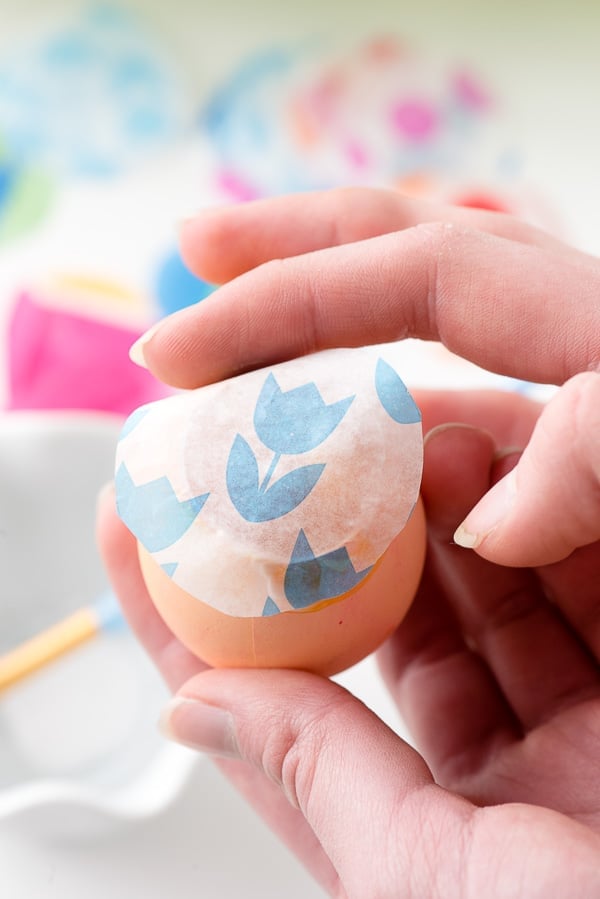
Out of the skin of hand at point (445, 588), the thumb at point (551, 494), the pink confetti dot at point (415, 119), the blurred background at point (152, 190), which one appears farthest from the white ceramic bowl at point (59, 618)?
the pink confetti dot at point (415, 119)

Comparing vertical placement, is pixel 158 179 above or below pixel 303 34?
below

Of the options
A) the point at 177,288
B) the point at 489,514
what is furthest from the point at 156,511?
the point at 177,288

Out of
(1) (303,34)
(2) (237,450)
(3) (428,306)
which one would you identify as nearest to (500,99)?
(1) (303,34)

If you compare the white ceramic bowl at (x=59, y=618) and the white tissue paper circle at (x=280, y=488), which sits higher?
the white tissue paper circle at (x=280, y=488)

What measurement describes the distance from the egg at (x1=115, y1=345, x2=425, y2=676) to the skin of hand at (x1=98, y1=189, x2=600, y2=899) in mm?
38

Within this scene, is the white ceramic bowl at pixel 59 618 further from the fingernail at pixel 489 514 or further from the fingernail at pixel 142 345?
the fingernail at pixel 489 514

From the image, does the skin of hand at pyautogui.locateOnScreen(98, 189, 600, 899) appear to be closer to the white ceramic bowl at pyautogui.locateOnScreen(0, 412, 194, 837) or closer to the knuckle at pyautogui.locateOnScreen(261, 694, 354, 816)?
the knuckle at pyautogui.locateOnScreen(261, 694, 354, 816)

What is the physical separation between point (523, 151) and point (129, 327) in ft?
1.76

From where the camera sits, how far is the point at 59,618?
874 mm

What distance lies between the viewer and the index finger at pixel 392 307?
0.52 metres

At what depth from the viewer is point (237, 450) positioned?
19.5 inches

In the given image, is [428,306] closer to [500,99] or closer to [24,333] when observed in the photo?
[24,333]

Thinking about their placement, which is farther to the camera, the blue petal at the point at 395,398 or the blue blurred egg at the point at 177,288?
the blue blurred egg at the point at 177,288

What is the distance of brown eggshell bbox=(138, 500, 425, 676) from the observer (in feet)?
1.70
